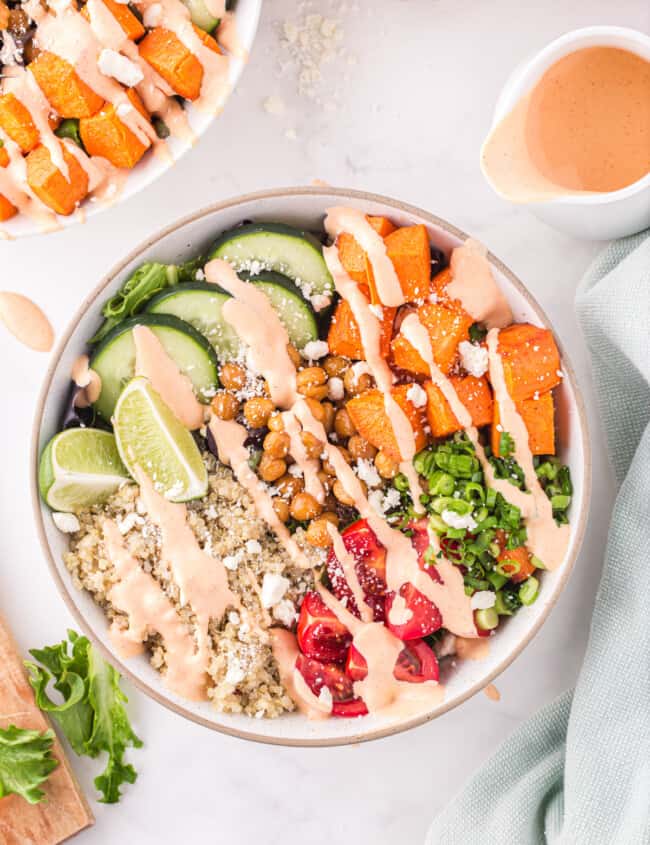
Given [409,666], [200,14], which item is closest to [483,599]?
[409,666]

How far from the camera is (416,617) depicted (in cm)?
197

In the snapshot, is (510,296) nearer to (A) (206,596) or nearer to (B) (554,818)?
(A) (206,596)

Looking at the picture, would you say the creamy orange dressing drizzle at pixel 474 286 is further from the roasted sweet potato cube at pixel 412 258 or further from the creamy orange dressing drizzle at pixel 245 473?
the creamy orange dressing drizzle at pixel 245 473

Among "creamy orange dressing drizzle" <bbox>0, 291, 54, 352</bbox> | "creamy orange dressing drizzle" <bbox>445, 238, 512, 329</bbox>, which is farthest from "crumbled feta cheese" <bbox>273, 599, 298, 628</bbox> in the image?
"creamy orange dressing drizzle" <bbox>0, 291, 54, 352</bbox>

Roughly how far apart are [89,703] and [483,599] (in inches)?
35.4

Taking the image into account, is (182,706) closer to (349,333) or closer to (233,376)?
(233,376)

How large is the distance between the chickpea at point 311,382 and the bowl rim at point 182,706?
34 cm

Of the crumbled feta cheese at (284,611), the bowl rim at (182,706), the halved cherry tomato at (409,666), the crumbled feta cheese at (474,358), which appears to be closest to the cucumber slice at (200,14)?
the bowl rim at (182,706)

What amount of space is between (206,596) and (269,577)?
0.42 ft

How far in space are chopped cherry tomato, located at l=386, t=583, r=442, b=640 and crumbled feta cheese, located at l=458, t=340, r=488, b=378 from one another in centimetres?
43

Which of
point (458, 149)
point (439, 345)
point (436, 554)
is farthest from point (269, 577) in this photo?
point (458, 149)

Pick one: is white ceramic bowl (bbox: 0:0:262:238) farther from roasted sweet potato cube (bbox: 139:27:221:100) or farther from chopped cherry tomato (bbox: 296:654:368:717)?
chopped cherry tomato (bbox: 296:654:368:717)

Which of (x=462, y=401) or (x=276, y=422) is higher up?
(x=276, y=422)

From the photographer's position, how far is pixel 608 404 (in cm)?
214
